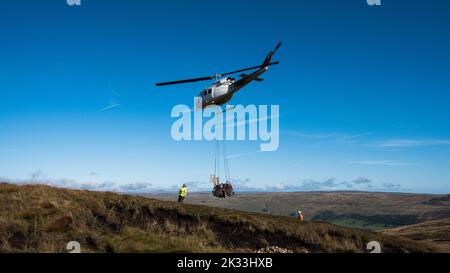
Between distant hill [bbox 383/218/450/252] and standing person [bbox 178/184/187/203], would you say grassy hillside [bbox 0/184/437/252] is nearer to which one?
standing person [bbox 178/184/187/203]

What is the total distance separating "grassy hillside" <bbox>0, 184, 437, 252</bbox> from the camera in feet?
68.2

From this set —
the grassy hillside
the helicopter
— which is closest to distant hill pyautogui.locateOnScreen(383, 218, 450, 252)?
the grassy hillside

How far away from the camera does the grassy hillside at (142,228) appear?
68.2 feet

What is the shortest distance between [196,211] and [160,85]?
13.0 m

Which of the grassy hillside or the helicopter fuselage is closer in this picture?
the grassy hillside

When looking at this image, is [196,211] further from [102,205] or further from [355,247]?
[355,247]

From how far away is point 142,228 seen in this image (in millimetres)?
24922

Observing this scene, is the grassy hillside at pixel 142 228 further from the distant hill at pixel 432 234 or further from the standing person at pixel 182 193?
the distant hill at pixel 432 234

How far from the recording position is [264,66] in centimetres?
3712

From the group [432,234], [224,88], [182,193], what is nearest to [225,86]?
[224,88]

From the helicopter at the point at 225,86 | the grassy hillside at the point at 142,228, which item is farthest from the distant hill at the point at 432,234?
the helicopter at the point at 225,86

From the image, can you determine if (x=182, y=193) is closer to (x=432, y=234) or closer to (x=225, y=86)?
(x=225, y=86)
